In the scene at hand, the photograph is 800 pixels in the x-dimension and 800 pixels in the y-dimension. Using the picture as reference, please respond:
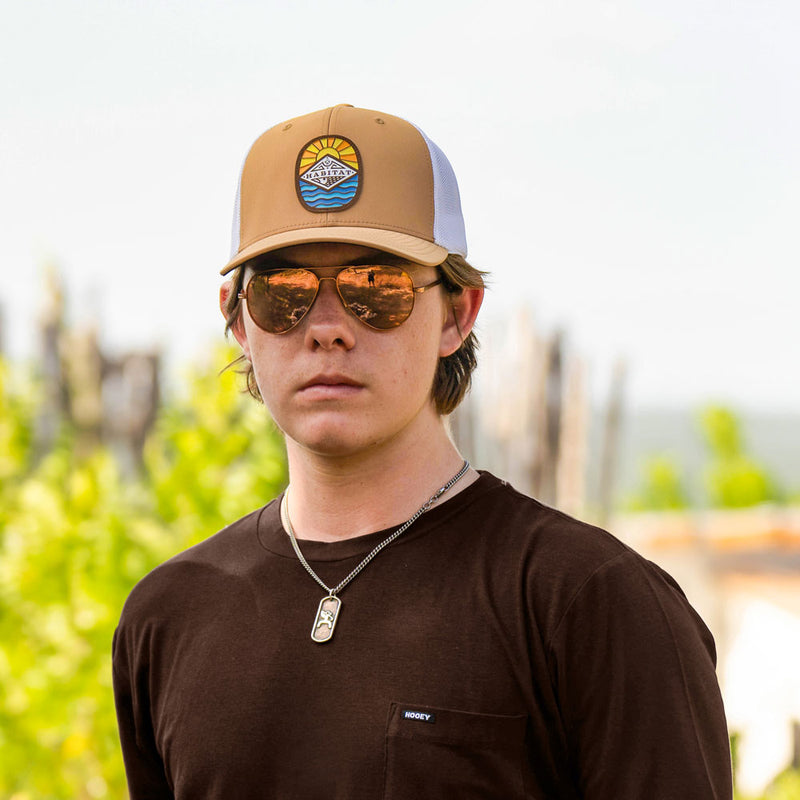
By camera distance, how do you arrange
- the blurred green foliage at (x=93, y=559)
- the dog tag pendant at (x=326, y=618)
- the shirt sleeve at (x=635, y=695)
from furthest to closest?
the blurred green foliage at (x=93, y=559) → the dog tag pendant at (x=326, y=618) → the shirt sleeve at (x=635, y=695)

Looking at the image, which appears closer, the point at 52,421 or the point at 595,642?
the point at 595,642

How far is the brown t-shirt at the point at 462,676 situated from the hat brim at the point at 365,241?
1.35 ft

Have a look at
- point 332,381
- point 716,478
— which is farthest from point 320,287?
point 716,478

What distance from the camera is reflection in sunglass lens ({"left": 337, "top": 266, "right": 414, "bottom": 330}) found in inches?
70.0

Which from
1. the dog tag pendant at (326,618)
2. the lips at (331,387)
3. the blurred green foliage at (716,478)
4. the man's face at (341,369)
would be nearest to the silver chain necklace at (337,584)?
the dog tag pendant at (326,618)

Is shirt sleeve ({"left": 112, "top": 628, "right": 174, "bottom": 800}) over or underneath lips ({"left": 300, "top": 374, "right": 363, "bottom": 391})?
underneath

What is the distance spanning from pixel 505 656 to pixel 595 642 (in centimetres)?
14

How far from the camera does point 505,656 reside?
1618mm

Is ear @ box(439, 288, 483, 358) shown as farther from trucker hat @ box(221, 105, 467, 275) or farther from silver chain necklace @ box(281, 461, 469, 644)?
silver chain necklace @ box(281, 461, 469, 644)

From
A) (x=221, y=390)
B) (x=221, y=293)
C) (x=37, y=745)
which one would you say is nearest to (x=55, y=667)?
(x=37, y=745)

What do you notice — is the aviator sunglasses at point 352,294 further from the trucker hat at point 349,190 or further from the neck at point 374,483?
the neck at point 374,483

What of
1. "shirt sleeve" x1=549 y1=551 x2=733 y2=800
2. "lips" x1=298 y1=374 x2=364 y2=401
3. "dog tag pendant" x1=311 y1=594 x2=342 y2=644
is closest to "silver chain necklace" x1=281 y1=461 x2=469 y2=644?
"dog tag pendant" x1=311 y1=594 x2=342 y2=644

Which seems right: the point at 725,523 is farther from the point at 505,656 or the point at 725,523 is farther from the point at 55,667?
the point at 505,656

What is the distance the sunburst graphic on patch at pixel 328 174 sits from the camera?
180cm
